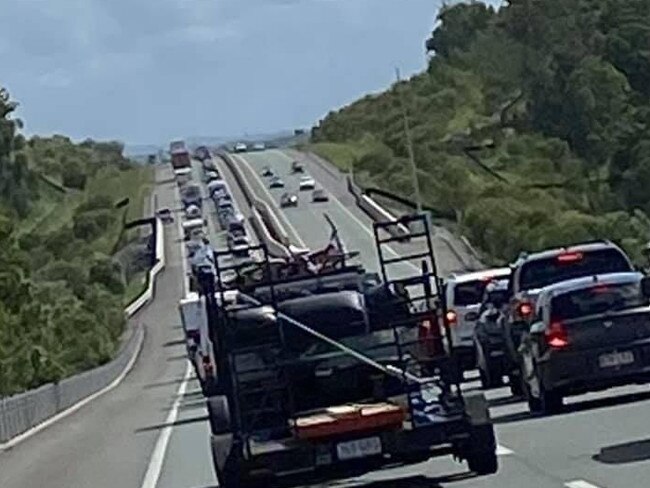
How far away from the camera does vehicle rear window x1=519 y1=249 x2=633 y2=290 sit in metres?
31.2

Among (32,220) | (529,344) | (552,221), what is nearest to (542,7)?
(32,220)

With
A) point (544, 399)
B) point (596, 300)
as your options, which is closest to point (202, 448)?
point (544, 399)

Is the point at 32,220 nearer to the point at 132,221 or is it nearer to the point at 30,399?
the point at 132,221

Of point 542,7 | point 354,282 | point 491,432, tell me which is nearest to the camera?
point 491,432

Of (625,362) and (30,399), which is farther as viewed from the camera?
(30,399)

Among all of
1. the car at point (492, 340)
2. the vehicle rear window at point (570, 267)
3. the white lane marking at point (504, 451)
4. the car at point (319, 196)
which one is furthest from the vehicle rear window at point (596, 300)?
the car at point (319, 196)

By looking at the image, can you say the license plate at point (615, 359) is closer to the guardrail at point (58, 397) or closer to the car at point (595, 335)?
the car at point (595, 335)

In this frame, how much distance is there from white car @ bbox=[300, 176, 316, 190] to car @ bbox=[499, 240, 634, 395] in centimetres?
13049

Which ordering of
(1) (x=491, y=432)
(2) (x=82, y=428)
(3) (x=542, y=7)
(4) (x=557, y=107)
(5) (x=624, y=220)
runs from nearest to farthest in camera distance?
(1) (x=491, y=432), (2) (x=82, y=428), (5) (x=624, y=220), (4) (x=557, y=107), (3) (x=542, y=7)

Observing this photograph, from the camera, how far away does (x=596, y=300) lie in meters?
27.7

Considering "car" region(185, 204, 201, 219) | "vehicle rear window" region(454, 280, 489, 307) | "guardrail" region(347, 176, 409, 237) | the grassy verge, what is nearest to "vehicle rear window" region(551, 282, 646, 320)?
"vehicle rear window" region(454, 280, 489, 307)

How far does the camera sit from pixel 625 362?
1081 inches

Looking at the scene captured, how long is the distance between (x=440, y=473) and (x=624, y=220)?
67422mm

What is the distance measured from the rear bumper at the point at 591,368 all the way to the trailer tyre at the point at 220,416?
753 centimetres
